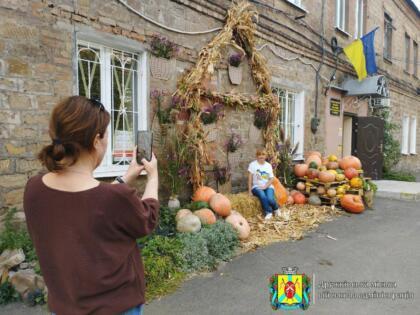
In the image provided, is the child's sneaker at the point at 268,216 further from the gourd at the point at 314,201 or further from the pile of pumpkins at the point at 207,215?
the gourd at the point at 314,201

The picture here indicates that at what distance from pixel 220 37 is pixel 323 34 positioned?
457 cm

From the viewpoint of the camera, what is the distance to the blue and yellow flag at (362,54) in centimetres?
944

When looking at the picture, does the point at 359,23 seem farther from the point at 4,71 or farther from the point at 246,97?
the point at 4,71

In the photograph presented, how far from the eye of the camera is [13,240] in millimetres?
3455

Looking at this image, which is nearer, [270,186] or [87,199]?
[87,199]

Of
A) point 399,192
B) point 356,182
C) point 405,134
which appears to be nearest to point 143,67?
point 356,182

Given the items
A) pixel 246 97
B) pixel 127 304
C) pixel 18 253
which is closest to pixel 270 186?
pixel 246 97

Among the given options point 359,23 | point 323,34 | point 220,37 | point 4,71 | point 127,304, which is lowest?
point 127,304

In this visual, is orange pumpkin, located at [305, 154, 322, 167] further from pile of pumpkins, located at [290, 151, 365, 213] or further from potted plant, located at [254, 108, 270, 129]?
potted plant, located at [254, 108, 270, 129]

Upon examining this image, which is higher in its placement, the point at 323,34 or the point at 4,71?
the point at 323,34

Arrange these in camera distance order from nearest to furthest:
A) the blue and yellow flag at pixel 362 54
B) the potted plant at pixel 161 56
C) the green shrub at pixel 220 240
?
the green shrub at pixel 220 240 < the potted plant at pixel 161 56 < the blue and yellow flag at pixel 362 54

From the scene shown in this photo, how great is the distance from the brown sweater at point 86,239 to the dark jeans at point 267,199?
4.76 metres

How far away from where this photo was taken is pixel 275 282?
3486 mm

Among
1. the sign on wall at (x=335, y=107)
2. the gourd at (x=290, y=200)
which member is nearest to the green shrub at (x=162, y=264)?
the gourd at (x=290, y=200)
